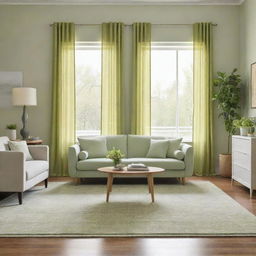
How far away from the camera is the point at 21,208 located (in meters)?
4.80

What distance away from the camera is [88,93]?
7844 millimetres

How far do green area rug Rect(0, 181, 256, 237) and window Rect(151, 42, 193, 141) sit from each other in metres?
2.02

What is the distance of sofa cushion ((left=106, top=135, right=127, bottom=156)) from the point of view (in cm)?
722

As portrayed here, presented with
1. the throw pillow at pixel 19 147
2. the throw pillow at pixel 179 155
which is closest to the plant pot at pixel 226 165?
the throw pillow at pixel 179 155

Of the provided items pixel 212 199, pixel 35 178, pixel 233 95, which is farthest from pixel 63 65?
pixel 212 199

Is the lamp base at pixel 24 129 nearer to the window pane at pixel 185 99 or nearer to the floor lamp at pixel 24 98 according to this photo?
the floor lamp at pixel 24 98

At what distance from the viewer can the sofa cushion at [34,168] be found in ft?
17.5

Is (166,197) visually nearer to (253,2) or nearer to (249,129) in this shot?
(249,129)

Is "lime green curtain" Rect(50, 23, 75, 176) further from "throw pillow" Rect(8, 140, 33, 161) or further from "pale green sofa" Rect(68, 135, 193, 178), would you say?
"throw pillow" Rect(8, 140, 33, 161)

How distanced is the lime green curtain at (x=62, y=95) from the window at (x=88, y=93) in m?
0.23

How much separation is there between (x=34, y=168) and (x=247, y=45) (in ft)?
14.9

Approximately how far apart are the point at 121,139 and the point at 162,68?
1.79 m

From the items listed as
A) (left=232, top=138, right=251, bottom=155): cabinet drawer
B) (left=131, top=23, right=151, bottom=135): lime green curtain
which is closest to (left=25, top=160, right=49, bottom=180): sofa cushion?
(left=131, top=23, right=151, bottom=135): lime green curtain

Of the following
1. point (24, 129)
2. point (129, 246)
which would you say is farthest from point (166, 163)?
point (129, 246)
